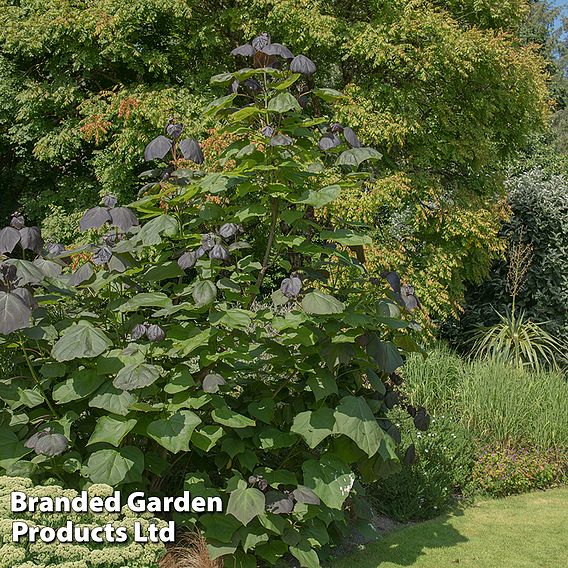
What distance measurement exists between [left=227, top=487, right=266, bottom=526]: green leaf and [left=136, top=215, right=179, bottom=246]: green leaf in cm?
119

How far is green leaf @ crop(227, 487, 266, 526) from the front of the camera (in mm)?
3343

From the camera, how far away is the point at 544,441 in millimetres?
6246

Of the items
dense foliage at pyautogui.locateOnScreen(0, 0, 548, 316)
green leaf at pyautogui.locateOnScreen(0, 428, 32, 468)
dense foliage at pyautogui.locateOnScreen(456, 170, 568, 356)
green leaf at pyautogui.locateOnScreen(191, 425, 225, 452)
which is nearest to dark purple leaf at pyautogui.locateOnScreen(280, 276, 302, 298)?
green leaf at pyautogui.locateOnScreen(191, 425, 225, 452)

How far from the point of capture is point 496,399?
627 cm

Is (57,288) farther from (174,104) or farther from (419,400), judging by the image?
(174,104)

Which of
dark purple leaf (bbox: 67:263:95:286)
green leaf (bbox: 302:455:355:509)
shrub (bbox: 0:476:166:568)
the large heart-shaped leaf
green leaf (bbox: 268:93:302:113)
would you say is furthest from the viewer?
green leaf (bbox: 302:455:355:509)

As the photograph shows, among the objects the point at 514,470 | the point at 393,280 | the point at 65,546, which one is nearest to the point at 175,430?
the point at 65,546

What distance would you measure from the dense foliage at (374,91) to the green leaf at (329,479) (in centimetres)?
518

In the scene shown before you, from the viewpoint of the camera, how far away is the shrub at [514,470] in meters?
5.86

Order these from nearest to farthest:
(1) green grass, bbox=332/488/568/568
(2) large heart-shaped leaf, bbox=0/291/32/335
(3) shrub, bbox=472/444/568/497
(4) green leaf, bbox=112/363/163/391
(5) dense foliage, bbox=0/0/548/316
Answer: (2) large heart-shaped leaf, bbox=0/291/32/335 → (4) green leaf, bbox=112/363/163/391 → (1) green grass, bbox=332/488/568/568 → (3) shrub, bbox=472/444/568/497 → (5) dense foliage, bbox=0/0/548/316

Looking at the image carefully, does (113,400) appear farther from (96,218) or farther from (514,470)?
(514,470)

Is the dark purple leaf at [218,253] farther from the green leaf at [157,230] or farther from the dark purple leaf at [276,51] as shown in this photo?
the dark purple leaf at [276,51]

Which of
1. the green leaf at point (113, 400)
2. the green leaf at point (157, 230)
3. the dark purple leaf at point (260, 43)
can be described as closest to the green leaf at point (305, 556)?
the green leaf at point (113, 400)

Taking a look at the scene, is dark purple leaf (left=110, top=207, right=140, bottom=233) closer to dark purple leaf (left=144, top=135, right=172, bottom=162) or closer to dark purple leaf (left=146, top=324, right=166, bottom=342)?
dark purple leaf (left=144, top=135, right=172, bottom=162)
